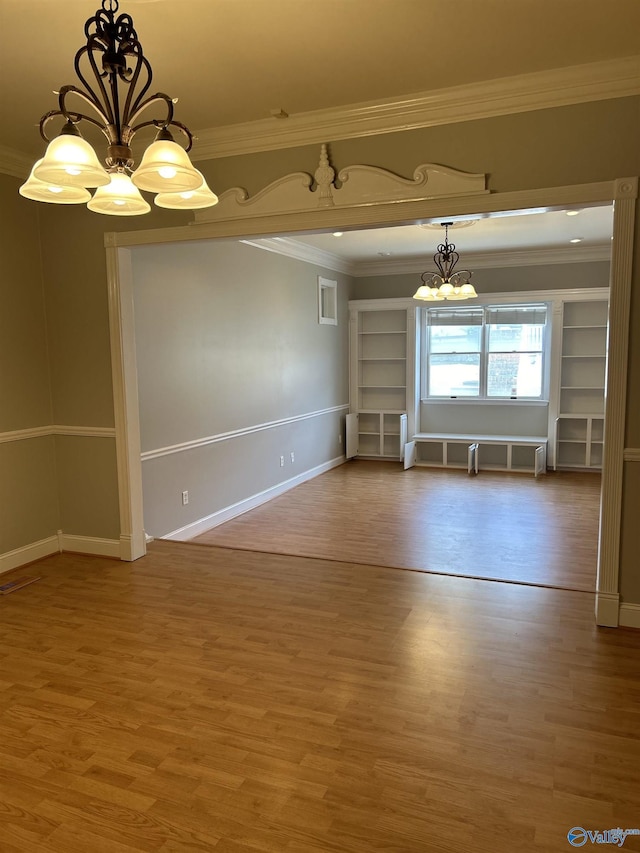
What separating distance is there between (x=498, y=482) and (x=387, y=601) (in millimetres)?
4198

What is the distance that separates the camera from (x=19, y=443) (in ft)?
13.4

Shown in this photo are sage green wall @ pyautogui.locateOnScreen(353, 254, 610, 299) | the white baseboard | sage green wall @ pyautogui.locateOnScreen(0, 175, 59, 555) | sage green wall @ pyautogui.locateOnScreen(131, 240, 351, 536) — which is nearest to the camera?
sage green wall @ pyautogui.locateOnScreen(0, 175, 59, 555)

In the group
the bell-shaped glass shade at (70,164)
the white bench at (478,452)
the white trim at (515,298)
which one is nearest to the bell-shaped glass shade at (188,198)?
the bell-shaped glass shade at (70,164)

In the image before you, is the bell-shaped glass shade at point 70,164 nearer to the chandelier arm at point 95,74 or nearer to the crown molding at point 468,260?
the chandelier arm at point 95,74

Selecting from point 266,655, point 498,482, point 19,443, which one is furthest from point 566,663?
point 498,482

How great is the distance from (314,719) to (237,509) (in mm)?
3554

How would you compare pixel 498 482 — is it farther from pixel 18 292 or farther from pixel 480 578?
pixel 18 292

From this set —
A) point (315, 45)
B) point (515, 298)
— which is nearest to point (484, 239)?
point (515, 298)

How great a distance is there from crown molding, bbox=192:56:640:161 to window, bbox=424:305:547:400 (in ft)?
17.7

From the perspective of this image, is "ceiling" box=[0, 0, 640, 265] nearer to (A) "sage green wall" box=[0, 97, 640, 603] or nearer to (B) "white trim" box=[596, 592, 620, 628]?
(A) "sage green wall" box=[0, 97, 640, 603]

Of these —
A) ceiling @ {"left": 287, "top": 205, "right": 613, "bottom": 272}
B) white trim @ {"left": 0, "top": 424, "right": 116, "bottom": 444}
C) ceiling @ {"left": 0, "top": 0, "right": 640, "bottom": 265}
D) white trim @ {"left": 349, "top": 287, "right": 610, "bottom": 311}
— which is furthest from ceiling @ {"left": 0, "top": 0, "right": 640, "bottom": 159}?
white trim @ {"left": 349, "top": 287, "right": 610, "bottom": 311}

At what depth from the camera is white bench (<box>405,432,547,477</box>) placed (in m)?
7.77

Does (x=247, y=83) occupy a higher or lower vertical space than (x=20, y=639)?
higher

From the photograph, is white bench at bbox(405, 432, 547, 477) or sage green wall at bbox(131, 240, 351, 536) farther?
white bench at bbox(405, 432, 547, 477)
